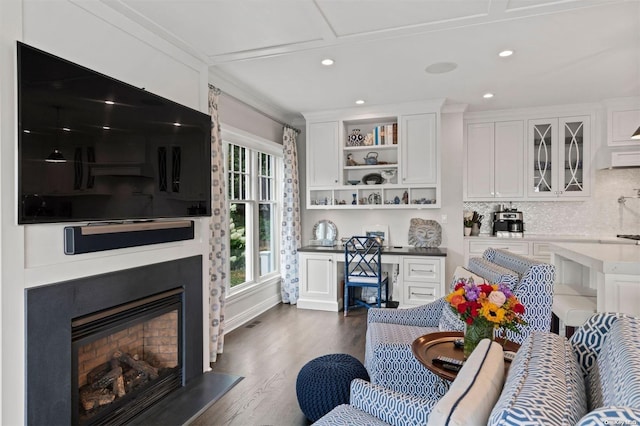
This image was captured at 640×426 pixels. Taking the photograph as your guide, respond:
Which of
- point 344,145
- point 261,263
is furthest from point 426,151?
point 261,263

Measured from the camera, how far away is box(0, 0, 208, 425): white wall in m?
1.72

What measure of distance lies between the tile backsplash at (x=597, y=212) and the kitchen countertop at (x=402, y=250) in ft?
4.83

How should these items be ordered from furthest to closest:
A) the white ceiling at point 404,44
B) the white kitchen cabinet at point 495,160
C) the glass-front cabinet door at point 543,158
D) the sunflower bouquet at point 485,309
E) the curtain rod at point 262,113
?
the white kitchen cabinet at point 495,160, the glass-front cabinet door at point 543,158, the curtain rod at point 262,113, the white ceiling at point 404,44, the sunflower bouquet at point 485,309

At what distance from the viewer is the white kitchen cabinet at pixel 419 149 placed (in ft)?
15.3

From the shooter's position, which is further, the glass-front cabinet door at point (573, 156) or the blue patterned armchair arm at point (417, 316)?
the glass-front cabinet door at point (573, 156)

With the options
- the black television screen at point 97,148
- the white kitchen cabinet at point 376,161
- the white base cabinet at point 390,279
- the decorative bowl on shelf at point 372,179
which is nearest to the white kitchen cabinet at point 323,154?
the white kitchen cabinet at point 376,161

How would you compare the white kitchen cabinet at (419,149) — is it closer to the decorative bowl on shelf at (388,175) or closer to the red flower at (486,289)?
the decorative bowl on shelf at (388,175)

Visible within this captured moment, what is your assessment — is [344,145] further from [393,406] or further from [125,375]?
[393,406]

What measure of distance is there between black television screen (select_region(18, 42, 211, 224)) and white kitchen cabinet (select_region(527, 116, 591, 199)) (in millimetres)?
4305

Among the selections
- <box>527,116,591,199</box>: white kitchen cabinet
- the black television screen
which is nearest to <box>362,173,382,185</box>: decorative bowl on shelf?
<box>527,116,591,199</box>: white kitchen cabinet

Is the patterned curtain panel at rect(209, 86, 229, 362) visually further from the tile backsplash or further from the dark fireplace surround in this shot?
the tile backsplash

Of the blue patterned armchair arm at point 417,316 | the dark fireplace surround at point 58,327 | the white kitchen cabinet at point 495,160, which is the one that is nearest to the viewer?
the dark fireplace surround at point 58,327

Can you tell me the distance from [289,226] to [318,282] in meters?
0.85

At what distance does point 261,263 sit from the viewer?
4965mm
